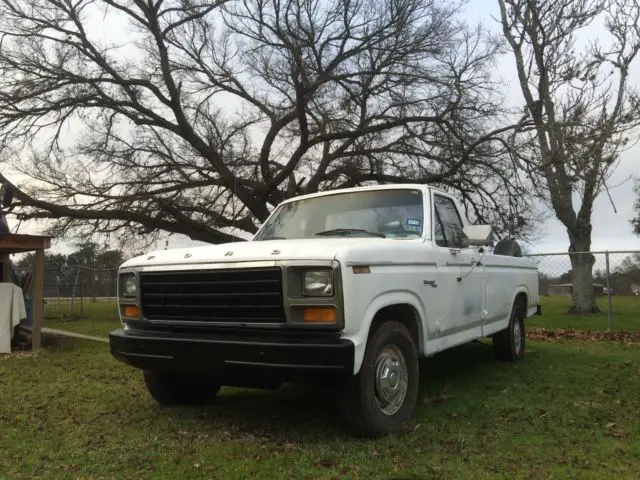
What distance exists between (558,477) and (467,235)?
245 cm

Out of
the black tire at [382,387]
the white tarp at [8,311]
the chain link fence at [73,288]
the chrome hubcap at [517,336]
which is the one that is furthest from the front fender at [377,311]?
the chain link fence at [73,288]

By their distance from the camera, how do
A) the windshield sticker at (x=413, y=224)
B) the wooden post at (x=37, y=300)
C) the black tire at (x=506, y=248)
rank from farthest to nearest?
the wooden post at (x=37, y=300) → the black tire at (x=506, y=248) → the windshield sticker at (x=413, y=224)

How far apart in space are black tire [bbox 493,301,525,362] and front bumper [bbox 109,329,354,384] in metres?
4.22

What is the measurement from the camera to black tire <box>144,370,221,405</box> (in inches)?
198

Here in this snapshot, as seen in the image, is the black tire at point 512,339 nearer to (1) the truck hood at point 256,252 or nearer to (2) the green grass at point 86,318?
(1) the truck hood at point 256,252

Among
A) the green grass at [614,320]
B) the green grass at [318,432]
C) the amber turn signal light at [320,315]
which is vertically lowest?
the green grass at [614,320]

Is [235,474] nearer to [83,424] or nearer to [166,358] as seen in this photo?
[166,358]

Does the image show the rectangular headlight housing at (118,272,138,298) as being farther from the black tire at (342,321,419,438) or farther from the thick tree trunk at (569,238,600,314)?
the thick tree trunk at (569,238,600,314)

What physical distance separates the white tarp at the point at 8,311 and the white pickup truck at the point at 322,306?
523cm

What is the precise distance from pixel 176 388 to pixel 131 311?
3.12 ft

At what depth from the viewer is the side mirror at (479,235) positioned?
536 cm

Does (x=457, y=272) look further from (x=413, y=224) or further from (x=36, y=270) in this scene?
(x=36, y=270)

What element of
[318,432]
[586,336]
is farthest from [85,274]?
[318,432]

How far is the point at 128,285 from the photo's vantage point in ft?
15.4
